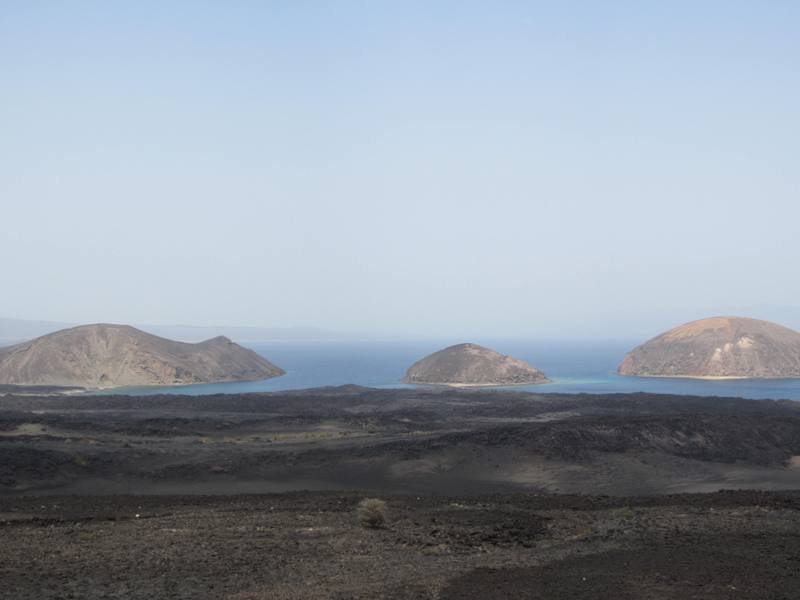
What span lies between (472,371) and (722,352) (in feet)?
169

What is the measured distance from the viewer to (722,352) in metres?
150

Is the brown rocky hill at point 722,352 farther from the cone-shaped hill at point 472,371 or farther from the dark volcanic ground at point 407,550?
the dark volcanic ground at point 407,550

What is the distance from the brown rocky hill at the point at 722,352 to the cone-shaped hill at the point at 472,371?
30777 millimetres

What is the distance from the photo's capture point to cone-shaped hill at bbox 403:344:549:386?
5138 inches

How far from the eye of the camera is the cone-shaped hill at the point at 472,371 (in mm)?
130500

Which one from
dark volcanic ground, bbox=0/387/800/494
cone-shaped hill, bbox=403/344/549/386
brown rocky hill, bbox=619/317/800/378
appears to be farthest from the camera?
brown rocky hill, bbox=619/317/800/378

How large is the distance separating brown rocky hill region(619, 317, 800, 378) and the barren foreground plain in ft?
315

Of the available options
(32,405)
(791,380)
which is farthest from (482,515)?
(791,380)

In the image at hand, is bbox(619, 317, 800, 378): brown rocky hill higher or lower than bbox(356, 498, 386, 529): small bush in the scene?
higher

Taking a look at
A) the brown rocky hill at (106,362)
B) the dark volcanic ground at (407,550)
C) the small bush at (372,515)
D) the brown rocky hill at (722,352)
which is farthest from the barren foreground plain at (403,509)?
the brown rocky hill at (722,352)

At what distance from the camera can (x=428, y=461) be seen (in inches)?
1635

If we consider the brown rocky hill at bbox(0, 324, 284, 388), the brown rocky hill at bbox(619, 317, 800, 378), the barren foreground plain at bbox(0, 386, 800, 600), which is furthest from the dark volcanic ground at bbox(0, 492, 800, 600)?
the brown rocky hill at bbox(619, 317, 800, 378)

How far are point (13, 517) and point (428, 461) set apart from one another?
21860 mm

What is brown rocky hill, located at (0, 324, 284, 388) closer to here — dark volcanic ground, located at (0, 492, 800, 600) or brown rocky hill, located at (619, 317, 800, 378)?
brown rocky hill, located at (619, 317, 800, 378)
